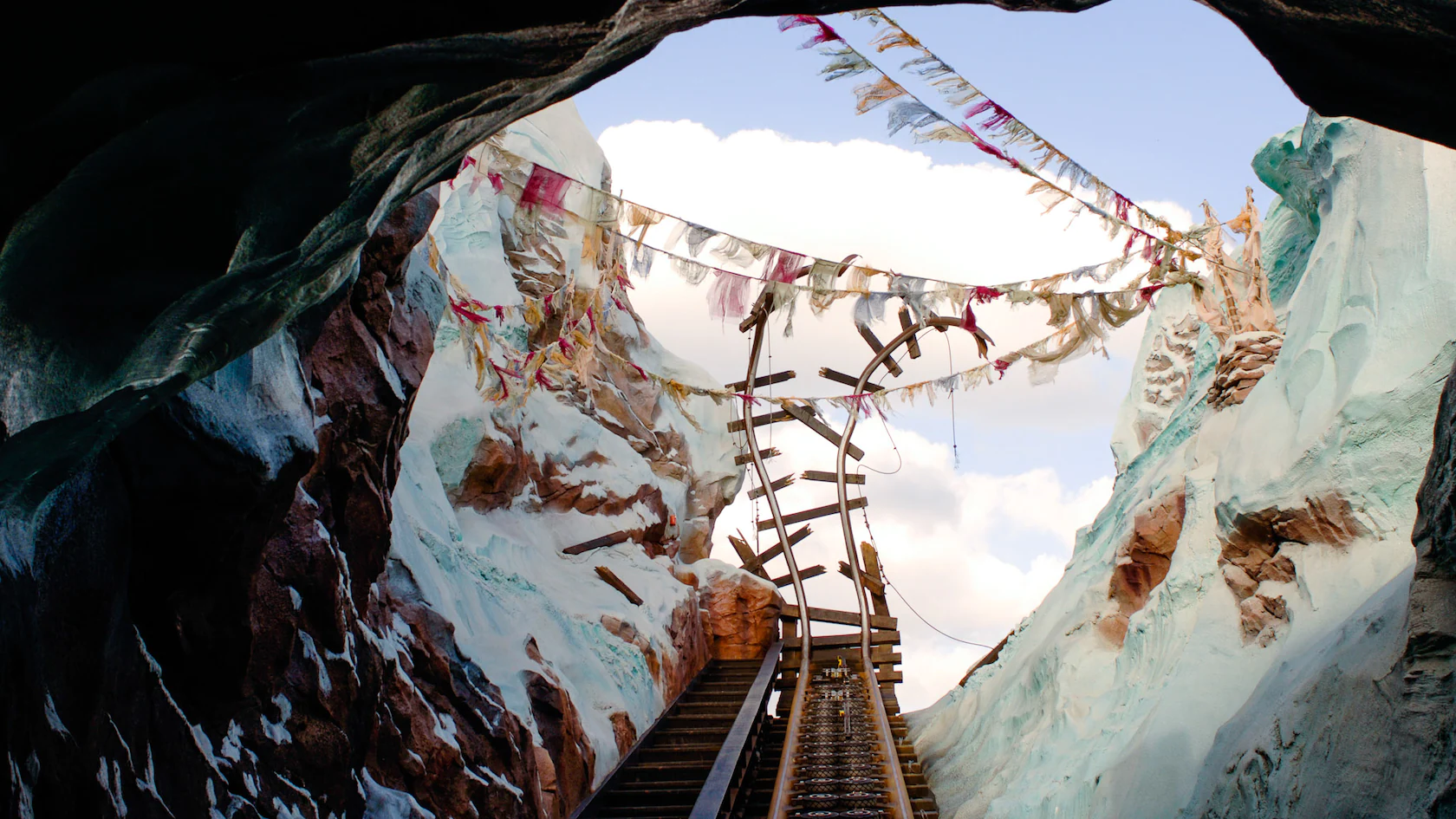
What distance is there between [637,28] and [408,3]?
550mm

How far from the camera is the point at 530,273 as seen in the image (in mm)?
17797

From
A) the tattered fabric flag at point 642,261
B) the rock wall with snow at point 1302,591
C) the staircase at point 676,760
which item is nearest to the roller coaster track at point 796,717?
the staircase at point 676,760

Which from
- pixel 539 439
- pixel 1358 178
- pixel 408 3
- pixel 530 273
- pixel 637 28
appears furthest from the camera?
pixel 530 273

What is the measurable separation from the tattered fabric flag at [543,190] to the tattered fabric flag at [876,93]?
2.46 meters

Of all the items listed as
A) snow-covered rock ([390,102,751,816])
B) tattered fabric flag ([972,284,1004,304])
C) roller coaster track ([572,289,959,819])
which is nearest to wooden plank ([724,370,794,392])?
roller coaster track ([572,289,959,819])

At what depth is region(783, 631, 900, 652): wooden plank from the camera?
1344 centimetres

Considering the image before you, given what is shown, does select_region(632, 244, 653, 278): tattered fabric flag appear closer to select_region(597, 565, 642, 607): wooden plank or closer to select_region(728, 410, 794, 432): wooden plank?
select_region(597, 565, 642, 607): wooden plank

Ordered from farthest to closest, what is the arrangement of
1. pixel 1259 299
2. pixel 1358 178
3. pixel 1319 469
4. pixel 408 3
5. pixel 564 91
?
pixel 1259 299 < pixel 1358 178 < pixel 1319 469 < pixel 564 91 < pixel 408 3

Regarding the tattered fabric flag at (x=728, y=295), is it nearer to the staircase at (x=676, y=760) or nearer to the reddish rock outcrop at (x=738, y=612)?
the staircase at (x=676, y=760)

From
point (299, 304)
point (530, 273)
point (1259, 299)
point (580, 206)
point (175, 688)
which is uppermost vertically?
point (530, 273)

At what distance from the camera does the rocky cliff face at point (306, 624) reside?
3006mm

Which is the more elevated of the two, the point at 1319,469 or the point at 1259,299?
the point at 1259,299

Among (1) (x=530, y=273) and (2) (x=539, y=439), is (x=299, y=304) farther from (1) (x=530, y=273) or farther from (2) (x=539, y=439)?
(1) (x=530, y=273)

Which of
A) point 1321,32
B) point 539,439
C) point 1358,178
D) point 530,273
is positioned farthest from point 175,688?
point 530,273
